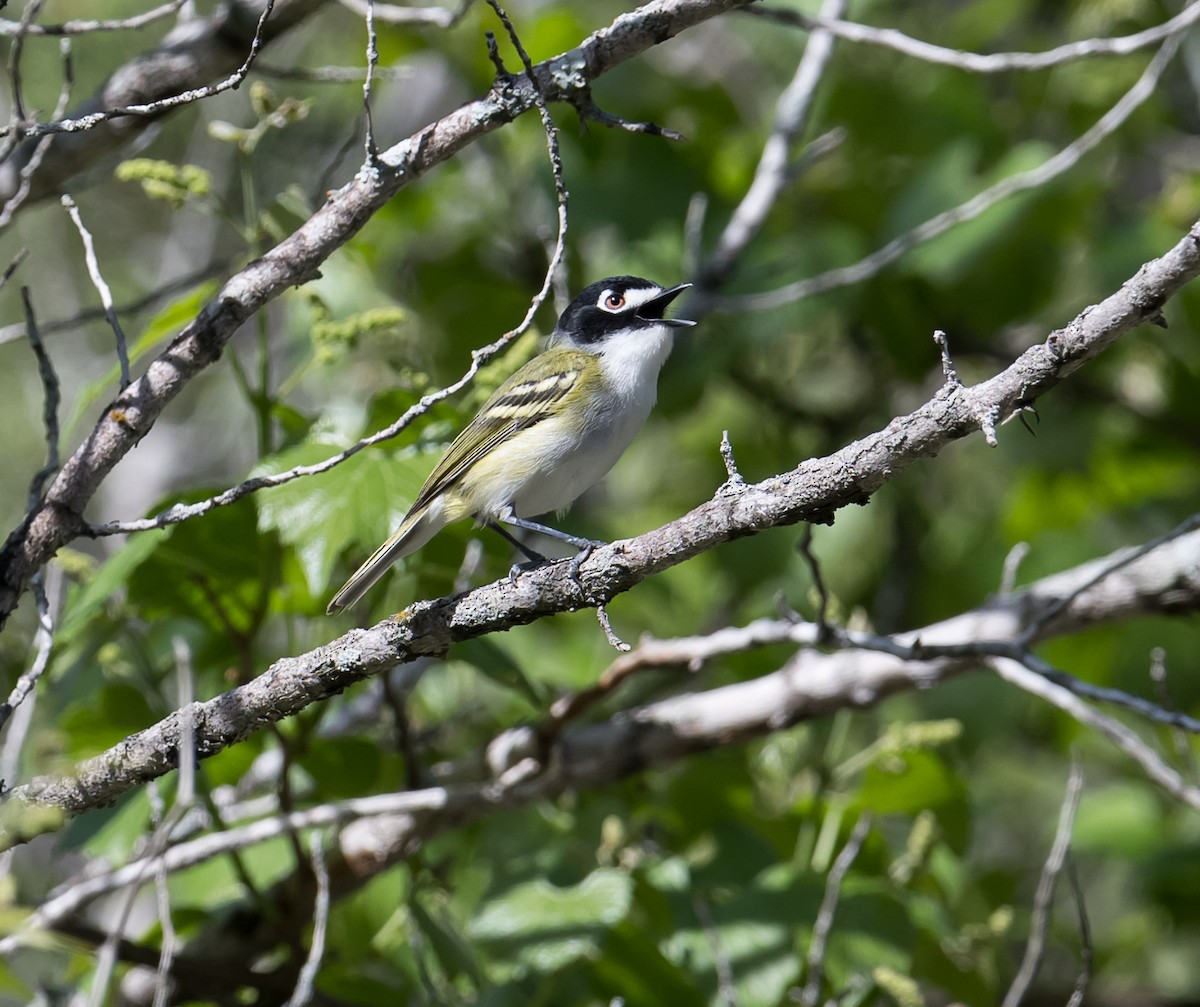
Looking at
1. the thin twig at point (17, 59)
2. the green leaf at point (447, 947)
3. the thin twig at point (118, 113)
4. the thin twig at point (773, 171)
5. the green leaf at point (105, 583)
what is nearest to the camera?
the thin twig at point (118, 113)

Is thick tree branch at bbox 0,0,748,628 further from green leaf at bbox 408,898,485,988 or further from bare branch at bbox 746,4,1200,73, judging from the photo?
green leaf at bbox 408,898,485,988

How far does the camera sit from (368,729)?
5.01 meters

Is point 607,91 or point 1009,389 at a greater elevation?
point 607,91

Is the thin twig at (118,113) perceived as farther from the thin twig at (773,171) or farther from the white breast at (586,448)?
the thin twig at (773,171)

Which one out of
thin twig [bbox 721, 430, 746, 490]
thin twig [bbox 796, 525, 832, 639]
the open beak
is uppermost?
the open beak

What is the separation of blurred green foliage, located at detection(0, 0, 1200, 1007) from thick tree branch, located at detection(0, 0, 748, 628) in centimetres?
34

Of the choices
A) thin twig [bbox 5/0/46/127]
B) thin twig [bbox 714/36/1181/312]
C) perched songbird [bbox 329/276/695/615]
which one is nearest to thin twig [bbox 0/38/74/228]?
thin twig [bbox 5/0/46/127]

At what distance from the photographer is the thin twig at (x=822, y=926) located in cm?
332

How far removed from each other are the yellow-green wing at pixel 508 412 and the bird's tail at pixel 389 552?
53mm

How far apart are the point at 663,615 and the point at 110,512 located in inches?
226

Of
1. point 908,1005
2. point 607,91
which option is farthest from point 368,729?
point 607,91

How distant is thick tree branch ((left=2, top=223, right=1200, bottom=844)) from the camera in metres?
2.10

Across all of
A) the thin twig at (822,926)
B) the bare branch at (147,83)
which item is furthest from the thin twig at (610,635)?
the bare branch at (147,83)

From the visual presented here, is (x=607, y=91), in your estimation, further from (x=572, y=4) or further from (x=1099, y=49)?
(x=1099, y=49)
